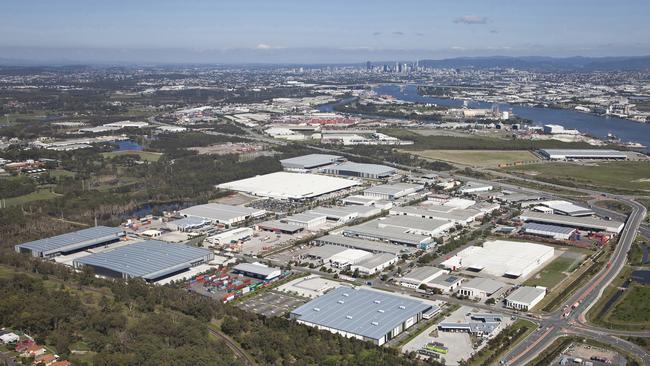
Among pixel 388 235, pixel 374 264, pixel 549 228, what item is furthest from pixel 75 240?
pixel 549 228

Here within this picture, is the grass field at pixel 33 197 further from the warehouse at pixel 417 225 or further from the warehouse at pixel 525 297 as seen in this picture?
the warehouse at pixel 525 297

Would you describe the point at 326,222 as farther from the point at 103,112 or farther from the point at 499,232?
the point at 103,112

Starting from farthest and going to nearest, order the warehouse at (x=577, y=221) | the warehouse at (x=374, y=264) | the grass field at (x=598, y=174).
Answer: the grass field at (x=598, y=174), the warehouse at (x=577, y=221), the warehouse at (x=374, y=264)

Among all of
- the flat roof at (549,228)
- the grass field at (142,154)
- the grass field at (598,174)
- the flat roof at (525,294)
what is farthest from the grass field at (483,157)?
the flat roof at (525,294)

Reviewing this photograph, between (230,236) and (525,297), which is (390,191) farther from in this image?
(525,297)

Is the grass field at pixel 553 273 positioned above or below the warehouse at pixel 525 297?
below

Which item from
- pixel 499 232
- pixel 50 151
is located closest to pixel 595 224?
pixel 499 232

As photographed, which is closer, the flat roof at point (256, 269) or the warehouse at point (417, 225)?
the flat roof at point (256, 269)

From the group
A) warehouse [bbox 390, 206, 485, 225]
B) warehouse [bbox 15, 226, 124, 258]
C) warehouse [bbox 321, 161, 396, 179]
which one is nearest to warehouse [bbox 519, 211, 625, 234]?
warehouse [bbox 390, 206, 485, 225]
